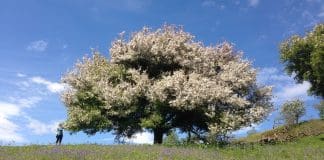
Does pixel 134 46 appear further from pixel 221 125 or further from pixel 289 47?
Answer: pixel 289 47

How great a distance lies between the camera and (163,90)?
48469mm

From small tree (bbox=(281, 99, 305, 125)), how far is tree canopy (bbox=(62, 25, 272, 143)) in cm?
4710

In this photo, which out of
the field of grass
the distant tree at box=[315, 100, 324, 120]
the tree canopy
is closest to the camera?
the field of grass

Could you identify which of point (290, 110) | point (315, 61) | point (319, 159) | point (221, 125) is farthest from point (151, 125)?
point (290, 110)

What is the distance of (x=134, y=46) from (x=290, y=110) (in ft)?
182

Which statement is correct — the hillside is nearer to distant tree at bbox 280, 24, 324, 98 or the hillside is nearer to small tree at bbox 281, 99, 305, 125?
distant tree at bbox 280, 24, 324, 98

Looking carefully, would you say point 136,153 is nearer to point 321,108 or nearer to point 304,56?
point 304,56

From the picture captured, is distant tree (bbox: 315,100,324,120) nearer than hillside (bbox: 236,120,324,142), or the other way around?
hillside (bbox: 236,120,324,142)

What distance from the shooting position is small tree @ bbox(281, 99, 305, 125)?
100188 millimetres

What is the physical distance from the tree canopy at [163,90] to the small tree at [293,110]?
47098 mm

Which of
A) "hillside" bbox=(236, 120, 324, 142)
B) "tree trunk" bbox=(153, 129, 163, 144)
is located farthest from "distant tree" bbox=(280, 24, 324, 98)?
"tree trunk" bbox=(153, 129, 163, 144)

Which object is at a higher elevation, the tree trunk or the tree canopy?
the tree canopy

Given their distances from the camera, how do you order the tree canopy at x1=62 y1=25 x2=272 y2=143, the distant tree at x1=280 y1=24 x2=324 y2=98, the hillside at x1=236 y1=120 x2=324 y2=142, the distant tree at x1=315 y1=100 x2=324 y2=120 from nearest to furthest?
1. the tree canopy at x1=62 y1=25 x2=272 y2=143
2. the hillside at x1=236 y1=120 x2=324 y2=142
3. the distant tree at x1=280 y1=24 x2=324 y2=98
4. the distant tree at x1=315 y1=100 x2=324 y2=120

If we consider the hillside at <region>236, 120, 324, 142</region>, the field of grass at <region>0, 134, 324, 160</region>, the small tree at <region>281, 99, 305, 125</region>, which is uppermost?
the small tree at <region>281, 99, 305, 125</region>
